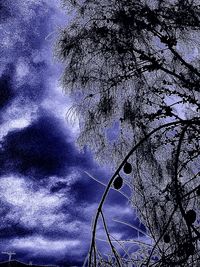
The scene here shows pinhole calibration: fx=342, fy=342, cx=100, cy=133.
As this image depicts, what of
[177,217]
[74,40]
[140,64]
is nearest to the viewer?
[140,64]

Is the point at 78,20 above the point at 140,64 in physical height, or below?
above

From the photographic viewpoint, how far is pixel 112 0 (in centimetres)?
395

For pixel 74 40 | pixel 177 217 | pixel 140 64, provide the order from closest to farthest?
pixel 140 64 → pixel 177 217 → pixel 74 40

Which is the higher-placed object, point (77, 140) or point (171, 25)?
point (171, 25)

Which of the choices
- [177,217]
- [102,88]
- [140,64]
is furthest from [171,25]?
[177,217]

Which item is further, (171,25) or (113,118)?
(113,118)

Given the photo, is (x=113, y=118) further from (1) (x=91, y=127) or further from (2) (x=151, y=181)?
(2) (x=151, y=181)

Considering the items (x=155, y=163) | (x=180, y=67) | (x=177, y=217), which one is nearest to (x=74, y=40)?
(x=180, y=67)

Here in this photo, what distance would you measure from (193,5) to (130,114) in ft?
4.58

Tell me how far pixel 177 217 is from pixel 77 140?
1.50 metres

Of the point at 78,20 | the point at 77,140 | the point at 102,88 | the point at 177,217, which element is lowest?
the point at 177,217

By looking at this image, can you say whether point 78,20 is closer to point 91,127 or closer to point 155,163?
point 91,127

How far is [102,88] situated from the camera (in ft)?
12.9

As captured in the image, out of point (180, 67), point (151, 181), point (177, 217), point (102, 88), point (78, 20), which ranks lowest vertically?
point (177, 217)
